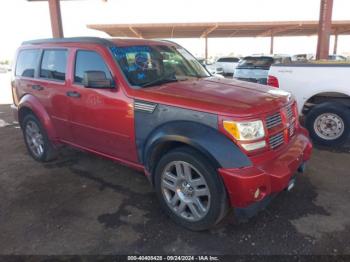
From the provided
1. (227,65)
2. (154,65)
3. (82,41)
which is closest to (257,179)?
(154,65)

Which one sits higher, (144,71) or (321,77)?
(144,71)

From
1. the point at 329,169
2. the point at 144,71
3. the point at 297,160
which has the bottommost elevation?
the point at 329,169

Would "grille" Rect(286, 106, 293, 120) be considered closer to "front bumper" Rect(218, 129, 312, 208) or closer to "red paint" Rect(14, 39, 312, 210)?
"red paint" Rect(14, 39, 312, 210)

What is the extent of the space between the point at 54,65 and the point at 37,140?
1.45m

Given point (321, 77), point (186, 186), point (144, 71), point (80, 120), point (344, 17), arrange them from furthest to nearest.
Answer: point (344, 17) < point (321, 77) < point (80, 120) < point (144, 71) < point (186, 186)

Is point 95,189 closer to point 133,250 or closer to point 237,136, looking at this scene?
point 133,250

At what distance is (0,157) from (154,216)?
3627 millimetres

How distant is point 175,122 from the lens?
117 inches

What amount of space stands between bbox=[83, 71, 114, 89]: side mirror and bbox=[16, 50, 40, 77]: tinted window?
6.08 ft

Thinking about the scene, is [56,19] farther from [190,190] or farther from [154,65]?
[190,190]

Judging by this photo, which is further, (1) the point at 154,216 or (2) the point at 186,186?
(1) the point at 154,216

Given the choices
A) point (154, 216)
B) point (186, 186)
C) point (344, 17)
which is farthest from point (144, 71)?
point (344, 17)

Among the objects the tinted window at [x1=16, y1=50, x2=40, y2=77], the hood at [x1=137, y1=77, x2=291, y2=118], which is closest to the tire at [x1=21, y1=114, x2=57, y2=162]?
the tinted window at [x1=16, y1=50, x2=40, y2=77]

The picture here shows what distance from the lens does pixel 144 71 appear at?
3619 millimetres
